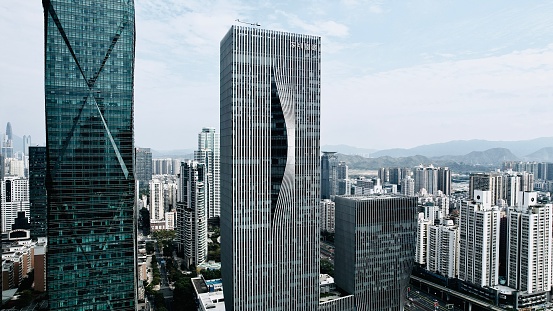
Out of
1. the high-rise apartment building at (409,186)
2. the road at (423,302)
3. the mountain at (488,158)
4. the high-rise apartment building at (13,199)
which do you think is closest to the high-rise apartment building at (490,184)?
the road at (423,302)

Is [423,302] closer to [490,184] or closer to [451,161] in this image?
[490,184]

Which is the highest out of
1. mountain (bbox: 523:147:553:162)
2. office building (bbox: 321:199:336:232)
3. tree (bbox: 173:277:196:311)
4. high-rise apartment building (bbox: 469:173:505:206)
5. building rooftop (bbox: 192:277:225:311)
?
mountain (bbox: 523:147:553:162)

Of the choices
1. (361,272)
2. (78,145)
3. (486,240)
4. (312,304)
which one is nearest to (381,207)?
(361,272)

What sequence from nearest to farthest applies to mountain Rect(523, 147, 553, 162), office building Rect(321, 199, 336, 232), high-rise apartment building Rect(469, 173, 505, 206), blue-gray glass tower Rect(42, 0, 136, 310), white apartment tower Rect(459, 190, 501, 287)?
blue-gray glass tower Rect(42, 0, 136, 310)
white apartment tower Rect(459, 190, 501, 287)
high-rise apartment building Rect(469, 173, 505, 206)
office building Rect(321, 199, 336, 232)
mountain Rect(523, 147, 553, 162)

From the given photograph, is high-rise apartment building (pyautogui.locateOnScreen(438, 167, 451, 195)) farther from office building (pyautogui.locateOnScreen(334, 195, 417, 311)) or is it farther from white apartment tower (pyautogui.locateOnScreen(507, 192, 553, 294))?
office building (pyautogui.locateOnScreen(334, 195, 417, 311))

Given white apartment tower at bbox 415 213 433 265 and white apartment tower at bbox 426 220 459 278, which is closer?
white apartment tower at bbox 426 220 459 278

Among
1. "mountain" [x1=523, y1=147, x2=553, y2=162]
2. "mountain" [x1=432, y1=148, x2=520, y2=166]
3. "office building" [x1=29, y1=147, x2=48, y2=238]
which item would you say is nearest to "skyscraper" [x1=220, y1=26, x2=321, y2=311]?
"office building" [x1=29, y1=147, x2=48, y2=238]

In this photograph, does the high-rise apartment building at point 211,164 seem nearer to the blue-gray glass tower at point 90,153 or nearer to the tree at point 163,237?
the tree at point 163,237
